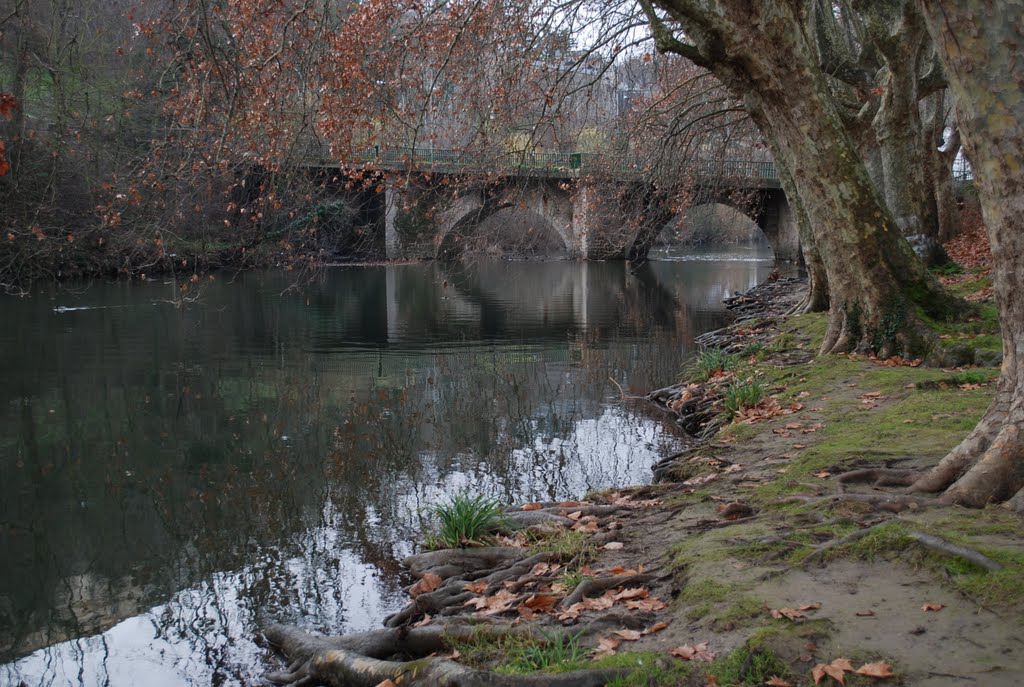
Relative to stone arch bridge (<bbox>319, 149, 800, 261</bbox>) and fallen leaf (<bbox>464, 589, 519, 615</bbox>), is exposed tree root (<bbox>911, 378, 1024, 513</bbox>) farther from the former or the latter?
stone arch bridge (<bbox>319, 149, 800, 261</bbox>)

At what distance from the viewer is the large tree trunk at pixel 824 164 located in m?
9.16

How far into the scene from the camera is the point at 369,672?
5.05 meters

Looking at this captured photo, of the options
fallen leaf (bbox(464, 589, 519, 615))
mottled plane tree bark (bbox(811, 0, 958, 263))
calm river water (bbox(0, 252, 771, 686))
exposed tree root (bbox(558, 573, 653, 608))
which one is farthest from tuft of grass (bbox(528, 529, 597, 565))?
mottled plane tree bark (bbox(811, 0, 958, 263))

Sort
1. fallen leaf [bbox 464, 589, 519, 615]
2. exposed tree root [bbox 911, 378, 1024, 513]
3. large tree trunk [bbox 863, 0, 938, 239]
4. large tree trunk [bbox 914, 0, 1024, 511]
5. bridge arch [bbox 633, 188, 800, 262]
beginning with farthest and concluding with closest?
bridge arch [bbox 633, 188, 800, 262], large tree trunk [bbox 863, 0, 938, 239], fallen leaf [bbox 464, 589, 519, 615], exposed tree root [bbox 911, 378, 1024, 513], large tree trunk [bbox 914, 0, 1024, 511]

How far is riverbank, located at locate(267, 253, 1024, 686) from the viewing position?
3930mm

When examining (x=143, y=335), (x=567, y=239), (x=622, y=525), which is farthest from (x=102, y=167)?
(x=567, y=239)

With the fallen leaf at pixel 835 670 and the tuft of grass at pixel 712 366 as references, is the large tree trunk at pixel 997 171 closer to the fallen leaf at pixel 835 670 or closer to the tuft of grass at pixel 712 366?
the fallen leaf at pixel 835 670

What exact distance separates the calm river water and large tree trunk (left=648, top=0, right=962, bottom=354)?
106 inches

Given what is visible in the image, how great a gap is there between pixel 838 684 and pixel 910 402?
546 centimetres

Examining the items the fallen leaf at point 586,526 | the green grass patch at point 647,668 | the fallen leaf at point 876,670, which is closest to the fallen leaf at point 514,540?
the fallen leaf at point 586,526

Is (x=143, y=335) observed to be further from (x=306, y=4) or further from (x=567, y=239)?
(x=567, y=239)

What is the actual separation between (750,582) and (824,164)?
20.8 ft

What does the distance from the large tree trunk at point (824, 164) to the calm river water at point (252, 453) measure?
2.70 m

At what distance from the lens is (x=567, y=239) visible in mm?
52688
